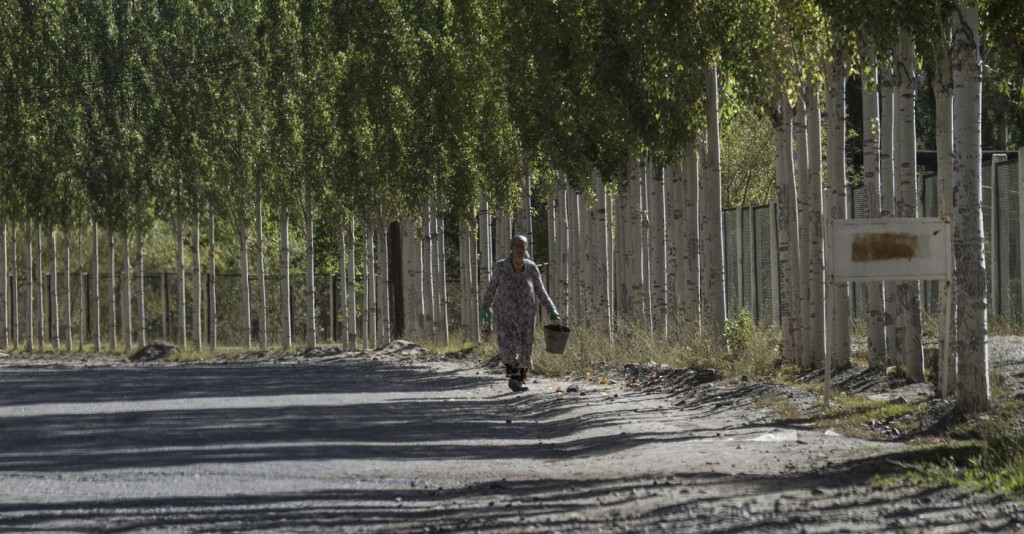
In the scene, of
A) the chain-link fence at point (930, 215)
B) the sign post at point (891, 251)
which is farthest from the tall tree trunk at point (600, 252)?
the sign post at point (891, 251)

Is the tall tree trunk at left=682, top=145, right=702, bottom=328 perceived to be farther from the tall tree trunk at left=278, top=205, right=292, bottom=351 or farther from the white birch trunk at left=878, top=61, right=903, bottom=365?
the tall tree trunk at left=278, top=205, right=292, bottom=351

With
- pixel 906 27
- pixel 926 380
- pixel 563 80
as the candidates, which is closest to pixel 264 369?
pixel 563 80

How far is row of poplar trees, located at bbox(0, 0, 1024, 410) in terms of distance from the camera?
59.3ft

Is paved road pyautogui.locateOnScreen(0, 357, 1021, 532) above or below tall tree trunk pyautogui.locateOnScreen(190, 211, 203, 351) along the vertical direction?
below

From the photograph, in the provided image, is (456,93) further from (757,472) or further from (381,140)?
(757,472)

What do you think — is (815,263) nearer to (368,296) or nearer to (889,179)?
(889,179)

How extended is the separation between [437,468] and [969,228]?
190 inches

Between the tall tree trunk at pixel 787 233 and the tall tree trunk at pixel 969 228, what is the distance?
7.42 meters

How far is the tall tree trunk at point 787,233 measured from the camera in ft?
69.9

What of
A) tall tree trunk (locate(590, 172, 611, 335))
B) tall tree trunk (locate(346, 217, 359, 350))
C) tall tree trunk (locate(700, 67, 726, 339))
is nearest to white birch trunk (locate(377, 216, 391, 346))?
Answer: tall tree trunk (locate(346, 217, 359, 350))

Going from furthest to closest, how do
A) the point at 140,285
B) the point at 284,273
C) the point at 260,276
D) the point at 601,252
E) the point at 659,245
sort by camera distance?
the point at 140,285, the point at 260,276, the point at 284,273, the point at 601,252, the point at 659,245

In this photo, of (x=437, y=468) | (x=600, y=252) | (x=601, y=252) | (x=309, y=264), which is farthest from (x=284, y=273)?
(x=437, y=468)

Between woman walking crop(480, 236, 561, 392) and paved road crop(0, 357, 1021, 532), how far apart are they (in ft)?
2.88

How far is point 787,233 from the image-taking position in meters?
21.3
